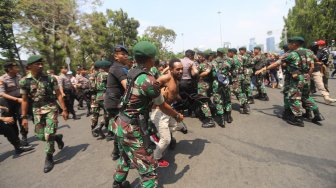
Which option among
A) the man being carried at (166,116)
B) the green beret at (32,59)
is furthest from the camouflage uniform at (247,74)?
the green beret at (32,59)

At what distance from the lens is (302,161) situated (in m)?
3.14

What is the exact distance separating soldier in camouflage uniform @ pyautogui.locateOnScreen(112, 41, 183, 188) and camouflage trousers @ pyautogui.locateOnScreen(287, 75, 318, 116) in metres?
3.60

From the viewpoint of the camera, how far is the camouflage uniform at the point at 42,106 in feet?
11.7

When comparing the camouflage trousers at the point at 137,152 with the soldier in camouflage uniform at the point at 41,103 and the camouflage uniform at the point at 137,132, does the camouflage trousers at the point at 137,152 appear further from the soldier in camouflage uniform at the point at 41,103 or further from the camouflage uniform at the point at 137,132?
the soldier in camouflage uniform at the point at 41,103

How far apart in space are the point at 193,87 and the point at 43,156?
3.82 m

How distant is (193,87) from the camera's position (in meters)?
5.00

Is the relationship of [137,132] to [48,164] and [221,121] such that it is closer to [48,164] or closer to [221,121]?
[48,164]

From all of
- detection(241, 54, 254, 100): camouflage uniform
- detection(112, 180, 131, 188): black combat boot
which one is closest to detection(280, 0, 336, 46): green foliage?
detection(241, 54, 254, 100): camouflage uniform

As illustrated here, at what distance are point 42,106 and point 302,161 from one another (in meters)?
4.57

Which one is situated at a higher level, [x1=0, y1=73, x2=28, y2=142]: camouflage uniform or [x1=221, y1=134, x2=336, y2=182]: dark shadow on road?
[x1=0, y1=73, x2=28, y2=142]: camouflage uniform

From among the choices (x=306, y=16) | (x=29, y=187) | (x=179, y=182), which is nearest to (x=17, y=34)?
(x=29, y=187)

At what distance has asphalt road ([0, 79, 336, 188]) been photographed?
2.81 m

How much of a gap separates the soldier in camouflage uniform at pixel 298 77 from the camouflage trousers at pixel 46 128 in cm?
503

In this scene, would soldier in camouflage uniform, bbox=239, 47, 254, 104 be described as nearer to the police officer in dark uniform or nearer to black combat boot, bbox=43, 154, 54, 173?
black combat boot, bbox=43, 154, 54, 173
